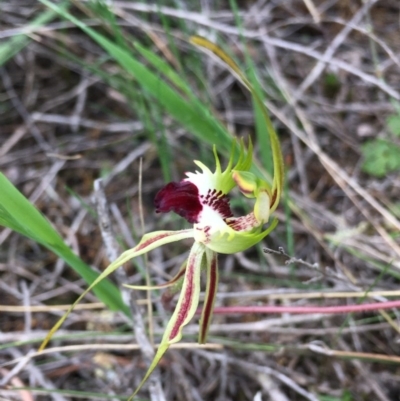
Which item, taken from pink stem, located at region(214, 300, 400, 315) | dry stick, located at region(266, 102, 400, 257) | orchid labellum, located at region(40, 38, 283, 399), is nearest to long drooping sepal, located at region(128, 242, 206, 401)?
orchid labellum, located at region(40, 38, 283, 399)

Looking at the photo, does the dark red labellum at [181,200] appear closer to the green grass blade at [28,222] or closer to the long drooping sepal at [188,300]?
the long drooping sepal at [188,300]

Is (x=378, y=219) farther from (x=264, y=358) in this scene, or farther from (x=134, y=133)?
(x=134, y=133)

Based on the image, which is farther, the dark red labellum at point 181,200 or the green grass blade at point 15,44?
the green grass blade at point 15,44

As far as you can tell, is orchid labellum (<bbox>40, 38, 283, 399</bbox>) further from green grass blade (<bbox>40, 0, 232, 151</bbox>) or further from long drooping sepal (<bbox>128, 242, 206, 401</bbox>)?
green grass blade (<bbox>40, 0, 232, 151</bbox>)

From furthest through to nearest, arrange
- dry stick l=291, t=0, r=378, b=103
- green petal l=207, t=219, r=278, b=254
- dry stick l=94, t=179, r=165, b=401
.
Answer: dry stick l=291, t=0, r=378, b=103 → dry stick l=94, t=179, r=165, b=401 → green petal l=207, t=219, r=278, b=254

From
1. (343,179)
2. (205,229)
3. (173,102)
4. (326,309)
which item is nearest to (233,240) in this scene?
(205,229)

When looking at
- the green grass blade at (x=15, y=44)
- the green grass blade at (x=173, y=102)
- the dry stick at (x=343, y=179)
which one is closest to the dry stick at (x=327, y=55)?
the dry stick at (x=343, y=179)
